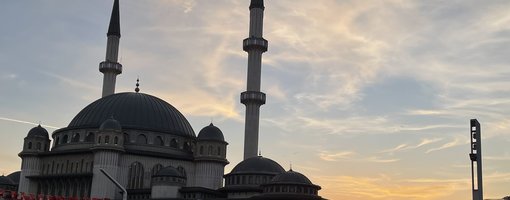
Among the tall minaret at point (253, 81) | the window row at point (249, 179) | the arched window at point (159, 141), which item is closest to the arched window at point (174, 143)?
the arched window at point (159, 141)

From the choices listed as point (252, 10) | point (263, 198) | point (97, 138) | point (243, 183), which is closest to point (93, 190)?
point (97, 138)

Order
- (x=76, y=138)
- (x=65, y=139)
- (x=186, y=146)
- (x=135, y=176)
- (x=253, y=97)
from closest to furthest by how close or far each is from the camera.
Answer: (x=135, y=176), (x=253, y=97), (x=76, y=138), (x=65, y=139), (x=186, y=146)

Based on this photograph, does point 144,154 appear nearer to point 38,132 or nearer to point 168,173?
point 168,173

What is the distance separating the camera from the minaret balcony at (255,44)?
90000 mm

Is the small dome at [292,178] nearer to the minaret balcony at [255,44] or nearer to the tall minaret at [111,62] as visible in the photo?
the minaret balcony at [255,44]

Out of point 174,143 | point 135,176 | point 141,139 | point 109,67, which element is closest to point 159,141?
point 174,143

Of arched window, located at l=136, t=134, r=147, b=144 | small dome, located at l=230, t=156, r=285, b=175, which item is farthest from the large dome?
small dome, located at l=230, t=156, r=285, b=175

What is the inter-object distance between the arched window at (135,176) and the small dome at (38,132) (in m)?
16.2

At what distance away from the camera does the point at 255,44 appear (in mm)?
89875

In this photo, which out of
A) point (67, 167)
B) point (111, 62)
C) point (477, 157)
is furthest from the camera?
point (111, 62)

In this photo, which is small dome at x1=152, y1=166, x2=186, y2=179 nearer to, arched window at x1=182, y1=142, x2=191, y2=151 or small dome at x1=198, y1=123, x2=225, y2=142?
small dome at x1=198, y1=123, x2=225, y2=142

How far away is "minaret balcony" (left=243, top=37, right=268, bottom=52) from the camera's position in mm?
90000

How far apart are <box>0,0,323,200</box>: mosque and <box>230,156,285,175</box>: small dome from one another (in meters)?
0.12

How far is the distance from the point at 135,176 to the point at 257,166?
56.1ft
